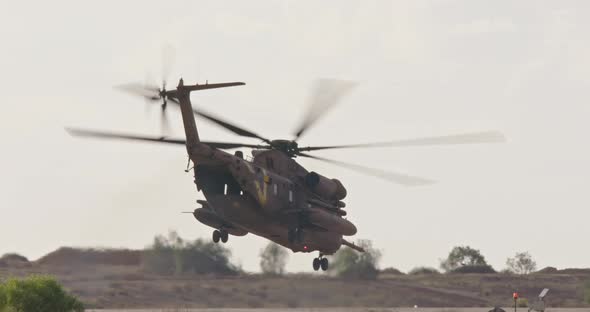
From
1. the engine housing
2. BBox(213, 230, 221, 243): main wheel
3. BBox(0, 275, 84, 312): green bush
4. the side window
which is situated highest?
the side window

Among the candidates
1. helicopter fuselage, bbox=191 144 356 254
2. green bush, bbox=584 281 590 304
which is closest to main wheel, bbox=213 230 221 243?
helicopter fuselage, bbox=191 144 356 254

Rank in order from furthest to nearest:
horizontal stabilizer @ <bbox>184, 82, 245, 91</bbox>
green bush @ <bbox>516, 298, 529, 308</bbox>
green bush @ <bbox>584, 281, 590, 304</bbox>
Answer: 1. green bush @ <bbox>584, 281, 590, 304</bbox>
2. green bush @ <bbox>516, 298, 529, 308</bbox>
3. horizontal stabilizer @ <bbox>184, 82, 245, 91</bbox>

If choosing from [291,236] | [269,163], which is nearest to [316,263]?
[291,236]

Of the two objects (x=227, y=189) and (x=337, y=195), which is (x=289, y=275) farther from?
(x=227, y=189)

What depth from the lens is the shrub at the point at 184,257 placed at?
79.7 metres

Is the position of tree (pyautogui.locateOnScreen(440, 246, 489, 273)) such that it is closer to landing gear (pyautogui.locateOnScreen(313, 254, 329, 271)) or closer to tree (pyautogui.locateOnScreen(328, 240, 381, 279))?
tree (pyautogui.locateOnScreen(328, 240, 381, 279))

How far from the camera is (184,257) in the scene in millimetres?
79688

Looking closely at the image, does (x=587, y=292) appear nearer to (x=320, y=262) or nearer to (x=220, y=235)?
(x=320, y=262)

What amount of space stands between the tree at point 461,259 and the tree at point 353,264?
64.5ft

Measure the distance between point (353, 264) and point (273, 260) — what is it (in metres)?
5.31

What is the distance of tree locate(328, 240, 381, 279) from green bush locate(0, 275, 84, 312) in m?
24.6

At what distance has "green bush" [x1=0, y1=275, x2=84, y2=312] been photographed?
55.3m

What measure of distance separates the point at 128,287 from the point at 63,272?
922cm

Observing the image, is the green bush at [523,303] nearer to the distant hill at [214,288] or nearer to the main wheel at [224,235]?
the distant hill at [214,288]
